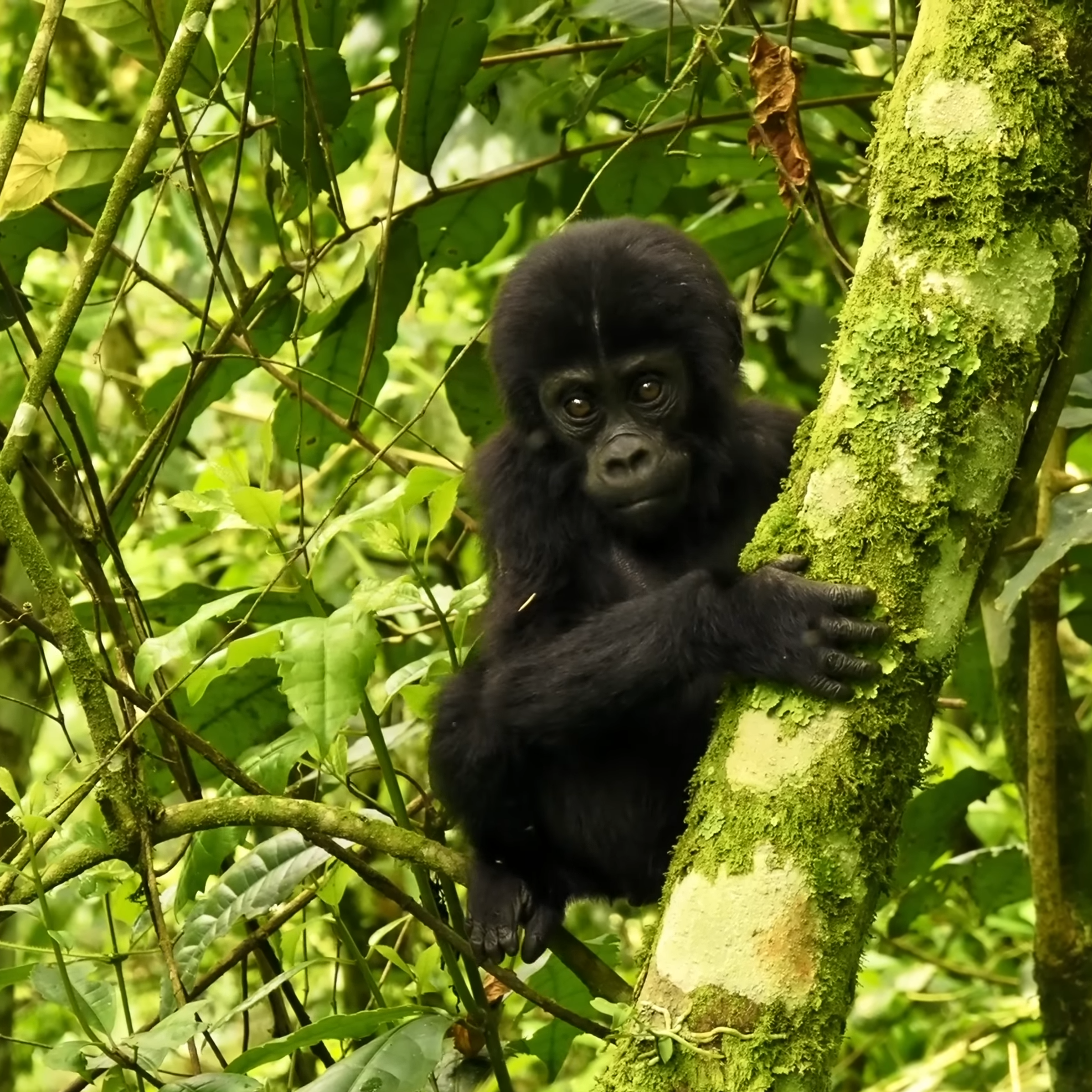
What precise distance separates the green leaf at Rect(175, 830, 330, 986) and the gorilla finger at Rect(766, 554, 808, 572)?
1.14 meters

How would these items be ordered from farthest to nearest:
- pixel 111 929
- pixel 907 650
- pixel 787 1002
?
pixel 111 929 < pixel 907 650 < pixel 787 1002

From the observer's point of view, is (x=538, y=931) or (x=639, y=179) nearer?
(x=538, y=931)

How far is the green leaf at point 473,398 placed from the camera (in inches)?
160

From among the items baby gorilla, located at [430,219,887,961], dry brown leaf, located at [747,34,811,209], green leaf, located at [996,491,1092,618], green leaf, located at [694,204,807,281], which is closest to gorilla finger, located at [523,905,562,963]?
baby gorilla, located at [430,219,887,961]

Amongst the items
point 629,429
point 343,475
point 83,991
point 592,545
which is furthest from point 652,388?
point 343,475

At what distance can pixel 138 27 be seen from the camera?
3414 mm

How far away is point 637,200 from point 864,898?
2664mm

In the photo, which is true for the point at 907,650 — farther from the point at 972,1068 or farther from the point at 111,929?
the point at 972,1068

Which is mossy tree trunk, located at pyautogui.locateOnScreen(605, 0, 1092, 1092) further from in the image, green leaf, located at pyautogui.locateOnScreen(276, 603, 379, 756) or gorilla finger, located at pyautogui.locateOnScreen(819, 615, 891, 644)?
green leaf, located at pyautogui.locateOnScreen(276, 603, 379, 756)

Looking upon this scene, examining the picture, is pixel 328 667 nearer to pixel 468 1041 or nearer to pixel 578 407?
pixel 468 1041

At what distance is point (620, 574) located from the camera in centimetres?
347

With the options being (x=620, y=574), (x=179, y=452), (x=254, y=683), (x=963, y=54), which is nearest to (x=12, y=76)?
(x=179, y=452)

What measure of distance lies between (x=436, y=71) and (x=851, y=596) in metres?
2.01

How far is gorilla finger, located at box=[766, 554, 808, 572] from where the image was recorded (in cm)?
222
